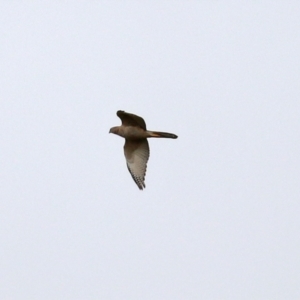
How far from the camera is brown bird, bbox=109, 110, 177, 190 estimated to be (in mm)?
21906

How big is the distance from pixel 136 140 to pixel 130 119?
2.57 ft

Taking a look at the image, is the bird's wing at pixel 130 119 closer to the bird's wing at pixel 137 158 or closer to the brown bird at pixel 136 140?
the brown bird at pixel 136 140

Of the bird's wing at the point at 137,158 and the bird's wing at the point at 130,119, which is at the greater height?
the bird's wing at the point at 130,119

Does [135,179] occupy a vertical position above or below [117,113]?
below

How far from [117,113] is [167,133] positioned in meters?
1.40

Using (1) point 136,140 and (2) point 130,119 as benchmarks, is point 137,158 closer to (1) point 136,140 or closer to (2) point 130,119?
(1) point 136,140

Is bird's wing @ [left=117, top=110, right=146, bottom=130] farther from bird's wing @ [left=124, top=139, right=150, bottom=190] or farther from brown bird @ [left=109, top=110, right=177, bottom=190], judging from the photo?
bird's wing @ [left=124, top=139, right=150, bottom=190]

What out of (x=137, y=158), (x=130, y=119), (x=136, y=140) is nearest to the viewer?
(x=130, y=119)

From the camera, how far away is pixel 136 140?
2253cm

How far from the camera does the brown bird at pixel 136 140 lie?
862 inches

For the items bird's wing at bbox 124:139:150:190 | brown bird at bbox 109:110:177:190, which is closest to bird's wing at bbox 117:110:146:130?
brown bird at bbox 109:110:177:190

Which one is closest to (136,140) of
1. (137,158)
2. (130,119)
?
(137,158)

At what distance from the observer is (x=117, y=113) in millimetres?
21875

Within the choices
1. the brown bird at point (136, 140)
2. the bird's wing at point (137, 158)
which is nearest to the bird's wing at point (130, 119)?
the brown bird at point (136, 140)
